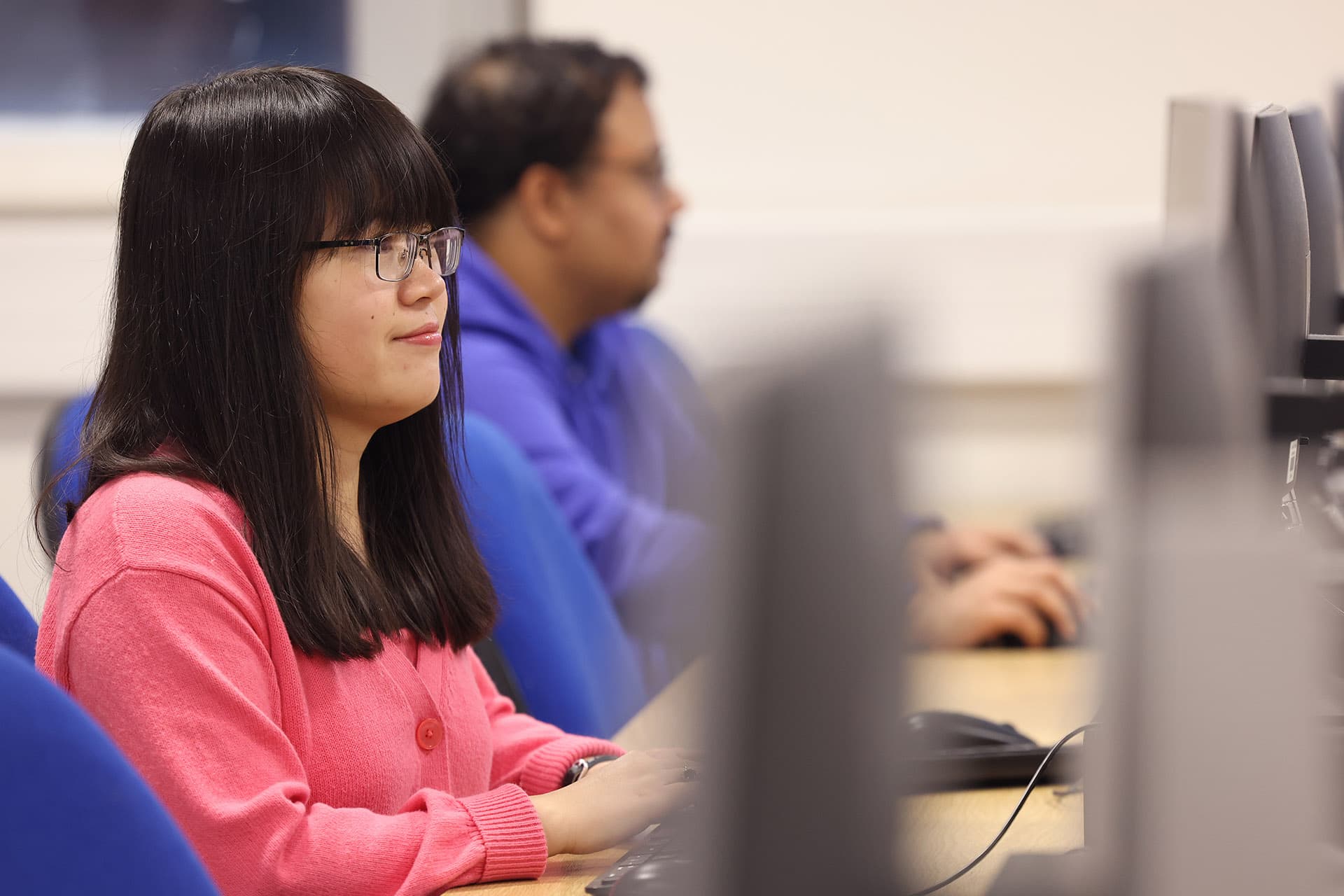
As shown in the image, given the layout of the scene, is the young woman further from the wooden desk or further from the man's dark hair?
the man's dark hair

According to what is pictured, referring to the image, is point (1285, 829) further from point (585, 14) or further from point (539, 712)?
point (585, 14)

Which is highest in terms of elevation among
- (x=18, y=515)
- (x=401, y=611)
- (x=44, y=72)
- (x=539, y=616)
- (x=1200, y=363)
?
→ (x=44, y=72)

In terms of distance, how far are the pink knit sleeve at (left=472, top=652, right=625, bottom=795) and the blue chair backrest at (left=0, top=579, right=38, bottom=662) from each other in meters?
0.33

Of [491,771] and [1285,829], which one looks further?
[491,771]

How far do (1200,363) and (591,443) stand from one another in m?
1.78

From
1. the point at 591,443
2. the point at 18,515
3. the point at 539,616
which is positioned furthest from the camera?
the point at 18,515

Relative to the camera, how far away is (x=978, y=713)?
3.97ft

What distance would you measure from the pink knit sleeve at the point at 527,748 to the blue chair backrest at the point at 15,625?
33cm

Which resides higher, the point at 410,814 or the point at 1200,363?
the point at 1200,363

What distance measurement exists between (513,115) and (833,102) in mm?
954

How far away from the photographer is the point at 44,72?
2678 mm

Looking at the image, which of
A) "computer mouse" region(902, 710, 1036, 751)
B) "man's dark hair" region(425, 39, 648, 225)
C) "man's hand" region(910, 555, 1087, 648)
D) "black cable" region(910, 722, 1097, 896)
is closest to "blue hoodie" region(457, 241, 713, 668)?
"man's dark hair" region(425, 39, 648, 225)

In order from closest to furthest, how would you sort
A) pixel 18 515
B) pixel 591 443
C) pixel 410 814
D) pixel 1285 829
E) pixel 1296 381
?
pixel 1285 829 → pixel 410 814 → pixel 1296 381 → pixel 591 443 → pixel 18 515

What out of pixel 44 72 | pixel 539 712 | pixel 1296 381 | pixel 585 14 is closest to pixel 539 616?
pixel 539 712
